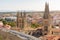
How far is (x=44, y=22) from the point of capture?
45.5 feet

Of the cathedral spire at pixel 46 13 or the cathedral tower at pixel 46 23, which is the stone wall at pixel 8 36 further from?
the cathedral spire at pixel 46 13

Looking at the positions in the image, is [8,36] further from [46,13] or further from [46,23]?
[46,13]

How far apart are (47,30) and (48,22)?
2.10 feet

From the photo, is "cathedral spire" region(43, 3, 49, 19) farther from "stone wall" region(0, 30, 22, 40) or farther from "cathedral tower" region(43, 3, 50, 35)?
"stone wall" region(0, 30, 22, 40)

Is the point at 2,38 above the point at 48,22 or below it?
above

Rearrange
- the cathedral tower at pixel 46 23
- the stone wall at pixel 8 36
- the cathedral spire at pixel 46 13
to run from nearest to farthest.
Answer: the stone wall at pixel 8 36 → the cathedral tower at pixel 46 23 → the cathedral spire at pixel 46 13

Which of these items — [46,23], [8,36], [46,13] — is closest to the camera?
[8,36]

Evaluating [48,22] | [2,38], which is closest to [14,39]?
[2,38]

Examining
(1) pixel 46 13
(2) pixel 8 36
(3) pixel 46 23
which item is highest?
(2) pixel 8 36

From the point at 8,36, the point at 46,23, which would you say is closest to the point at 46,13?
the point at 46,23

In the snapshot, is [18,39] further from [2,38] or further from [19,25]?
[19,25]

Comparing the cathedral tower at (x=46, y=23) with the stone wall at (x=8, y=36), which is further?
the cathedral tower at (x=46, y=23)

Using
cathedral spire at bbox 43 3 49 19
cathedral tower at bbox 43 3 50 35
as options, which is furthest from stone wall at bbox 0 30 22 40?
cathedral spire at bbox 43 3 49 19

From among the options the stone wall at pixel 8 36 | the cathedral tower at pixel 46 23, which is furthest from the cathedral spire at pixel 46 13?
the stone wall at pixel 8 36
